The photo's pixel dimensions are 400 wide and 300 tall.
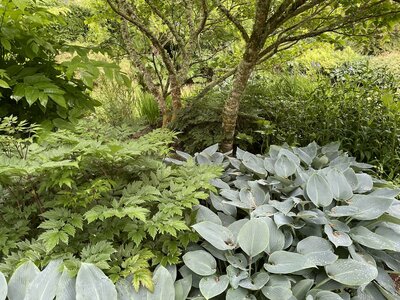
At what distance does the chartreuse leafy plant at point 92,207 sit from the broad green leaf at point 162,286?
0.04 metres

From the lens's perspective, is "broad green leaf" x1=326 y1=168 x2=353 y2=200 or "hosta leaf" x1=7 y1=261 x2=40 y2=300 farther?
"broad green leaf" x1=326 y1=168 x2=353 y2=200

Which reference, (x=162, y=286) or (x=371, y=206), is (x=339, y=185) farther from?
(x=162, y=286)

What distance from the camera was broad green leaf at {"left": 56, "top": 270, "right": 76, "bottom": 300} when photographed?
104 centimetres

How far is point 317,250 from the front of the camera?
52.1 inches

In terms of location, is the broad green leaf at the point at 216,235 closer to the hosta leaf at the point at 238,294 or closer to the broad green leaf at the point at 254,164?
the hosta leaf at the point at 238,294

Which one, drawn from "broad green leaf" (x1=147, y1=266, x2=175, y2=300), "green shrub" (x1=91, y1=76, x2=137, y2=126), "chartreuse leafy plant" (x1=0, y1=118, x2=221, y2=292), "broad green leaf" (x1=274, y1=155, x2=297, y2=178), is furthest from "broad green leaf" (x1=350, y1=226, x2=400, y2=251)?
"green shrub" (x1=91, y1=76, x2=137, y2=126)

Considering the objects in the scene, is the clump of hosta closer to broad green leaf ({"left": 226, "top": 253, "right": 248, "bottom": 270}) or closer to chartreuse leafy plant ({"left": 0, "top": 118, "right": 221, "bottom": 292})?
broad green leaf ({"left": 226, "top": 253, "right": 248, "bottom": 270})

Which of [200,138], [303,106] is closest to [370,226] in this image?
[200,138]

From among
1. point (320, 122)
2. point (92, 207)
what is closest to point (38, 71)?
point (92, 207)

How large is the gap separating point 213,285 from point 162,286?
186 millimetres

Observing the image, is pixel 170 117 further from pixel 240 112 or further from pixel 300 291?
pixel 300 291

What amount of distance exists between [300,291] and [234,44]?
109 inches

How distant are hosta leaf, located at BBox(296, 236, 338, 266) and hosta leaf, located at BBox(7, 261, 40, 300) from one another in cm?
98

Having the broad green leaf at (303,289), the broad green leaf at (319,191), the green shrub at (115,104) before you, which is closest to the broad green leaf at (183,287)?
the broad green leaf at (303,289)
